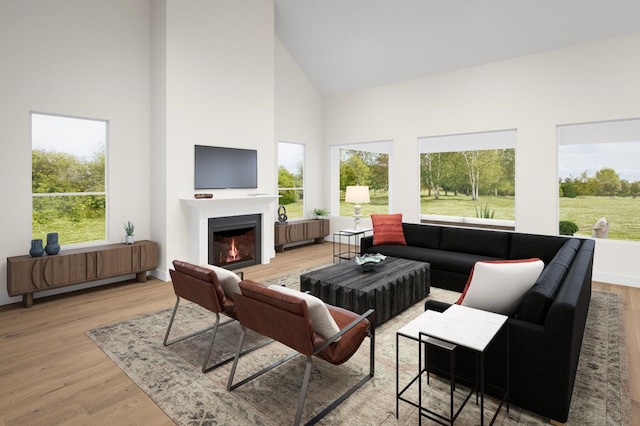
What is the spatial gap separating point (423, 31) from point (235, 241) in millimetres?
4841

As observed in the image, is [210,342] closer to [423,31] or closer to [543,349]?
[543,349]

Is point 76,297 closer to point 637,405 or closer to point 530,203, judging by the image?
point 637,405

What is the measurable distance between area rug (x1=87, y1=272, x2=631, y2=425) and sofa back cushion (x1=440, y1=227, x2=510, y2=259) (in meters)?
1.59

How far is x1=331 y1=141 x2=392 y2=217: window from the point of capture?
887 centimetres

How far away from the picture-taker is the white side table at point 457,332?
193 centimetres

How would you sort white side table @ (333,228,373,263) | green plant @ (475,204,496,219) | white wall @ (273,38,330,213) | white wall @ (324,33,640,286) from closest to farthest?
1. white wall @ (324,33,640,286)
2. white side table @ (333,228,373,263)
3. white wall @ (273,38,330,213)
4. green plant @ (475,204,496,219)

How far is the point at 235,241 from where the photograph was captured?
6.22 m

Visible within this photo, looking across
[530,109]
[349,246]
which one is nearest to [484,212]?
[530,109]

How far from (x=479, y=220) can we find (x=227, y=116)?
608 cm

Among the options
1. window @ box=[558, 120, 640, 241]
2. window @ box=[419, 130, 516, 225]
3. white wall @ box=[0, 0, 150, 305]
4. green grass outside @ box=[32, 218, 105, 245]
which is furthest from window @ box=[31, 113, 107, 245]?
window @ box=[558, 120, 640, 241]

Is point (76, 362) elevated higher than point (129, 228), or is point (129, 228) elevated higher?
point (129, 228)

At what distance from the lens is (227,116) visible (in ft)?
19.9

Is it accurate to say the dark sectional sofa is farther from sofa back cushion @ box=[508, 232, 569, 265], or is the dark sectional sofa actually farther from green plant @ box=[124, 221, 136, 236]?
green plant @ box=[124, 221, 136, 236]

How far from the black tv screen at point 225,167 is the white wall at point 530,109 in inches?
115
